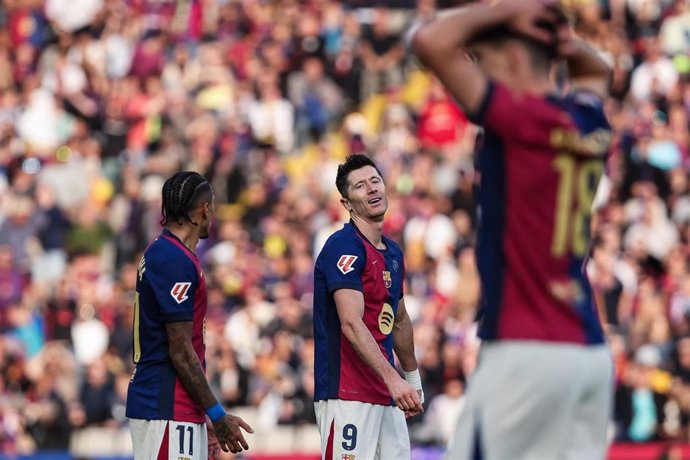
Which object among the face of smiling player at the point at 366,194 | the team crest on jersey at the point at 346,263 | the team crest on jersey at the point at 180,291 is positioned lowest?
the team crest on jersey at the point at 180,291

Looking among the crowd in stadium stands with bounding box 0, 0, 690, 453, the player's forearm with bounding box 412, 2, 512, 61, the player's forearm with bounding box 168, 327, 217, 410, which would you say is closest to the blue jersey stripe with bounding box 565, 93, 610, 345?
the player's forearm with bounding box 412, 2, 512, 61

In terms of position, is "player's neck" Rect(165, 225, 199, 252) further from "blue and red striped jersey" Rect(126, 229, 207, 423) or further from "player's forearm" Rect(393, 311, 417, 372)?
"player's forearm" Rect(393, 311, 417, 372)

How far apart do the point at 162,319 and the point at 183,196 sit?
2.46 ft

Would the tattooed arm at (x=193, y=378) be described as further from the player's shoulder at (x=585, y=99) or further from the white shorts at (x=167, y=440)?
the player's shoulder at (x=585, y=99)

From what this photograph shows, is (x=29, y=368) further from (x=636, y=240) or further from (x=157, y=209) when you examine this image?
(x=636, y=240)

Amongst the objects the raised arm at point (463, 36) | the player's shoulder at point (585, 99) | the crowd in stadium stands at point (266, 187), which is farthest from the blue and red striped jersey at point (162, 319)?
the crowd in stadium stands at point (266, 187)

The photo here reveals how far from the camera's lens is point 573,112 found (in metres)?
6.18

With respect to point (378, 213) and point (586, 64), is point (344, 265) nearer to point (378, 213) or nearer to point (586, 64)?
point (378, 213)

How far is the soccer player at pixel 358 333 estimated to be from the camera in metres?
9.56

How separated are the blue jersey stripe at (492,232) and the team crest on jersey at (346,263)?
3429 mm

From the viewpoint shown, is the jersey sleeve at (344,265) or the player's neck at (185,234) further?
the jersey sleeve at (344,265)

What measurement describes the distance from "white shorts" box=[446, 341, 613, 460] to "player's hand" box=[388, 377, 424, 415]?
9.43ft

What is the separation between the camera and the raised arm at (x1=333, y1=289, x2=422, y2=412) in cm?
905

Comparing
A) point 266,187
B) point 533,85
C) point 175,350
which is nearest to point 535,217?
point 533,85
